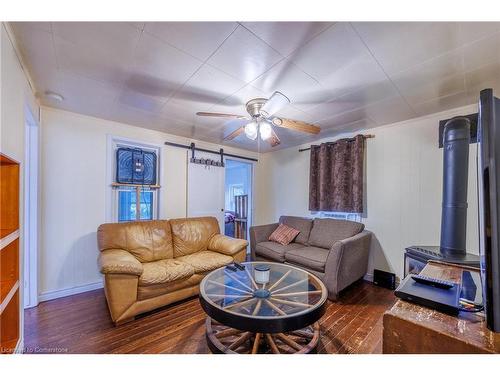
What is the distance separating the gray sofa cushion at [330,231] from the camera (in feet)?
9.97

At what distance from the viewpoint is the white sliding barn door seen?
3699 millimetres

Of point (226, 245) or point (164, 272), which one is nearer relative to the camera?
point (164, 272)

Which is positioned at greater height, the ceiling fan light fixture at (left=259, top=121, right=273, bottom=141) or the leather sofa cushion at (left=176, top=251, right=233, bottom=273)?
the ceiling fan light fixture at (left=259, top=121, right=273, bottom=141)

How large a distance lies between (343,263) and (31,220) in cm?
348

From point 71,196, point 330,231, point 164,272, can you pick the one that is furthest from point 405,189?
point 71,196

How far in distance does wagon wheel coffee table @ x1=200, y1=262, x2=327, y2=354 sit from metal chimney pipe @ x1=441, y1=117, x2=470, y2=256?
1363mm

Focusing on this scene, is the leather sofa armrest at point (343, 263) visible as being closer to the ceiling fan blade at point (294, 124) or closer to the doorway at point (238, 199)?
the ceiling fan blade at point (294, 124)

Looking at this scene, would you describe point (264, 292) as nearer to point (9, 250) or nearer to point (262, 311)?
point (262, 311)

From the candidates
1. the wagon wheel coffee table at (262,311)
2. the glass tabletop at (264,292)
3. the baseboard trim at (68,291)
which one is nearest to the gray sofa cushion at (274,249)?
the glass tabletop at (264,292)

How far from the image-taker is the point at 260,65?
162 cm

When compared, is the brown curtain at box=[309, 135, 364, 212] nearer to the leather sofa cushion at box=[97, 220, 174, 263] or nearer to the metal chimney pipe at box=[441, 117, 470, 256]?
the metal chimney pipe at box=[441, 117, 470, 256]

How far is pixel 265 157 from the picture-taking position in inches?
191

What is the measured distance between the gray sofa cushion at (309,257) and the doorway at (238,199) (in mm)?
1800

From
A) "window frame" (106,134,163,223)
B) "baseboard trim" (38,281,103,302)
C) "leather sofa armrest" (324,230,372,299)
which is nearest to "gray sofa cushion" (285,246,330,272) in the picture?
"leather sofa armrest" (324,230,372,299)
